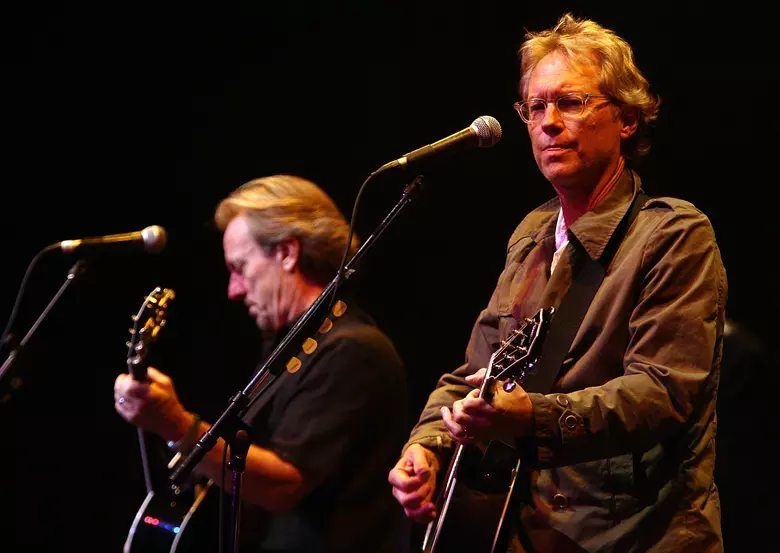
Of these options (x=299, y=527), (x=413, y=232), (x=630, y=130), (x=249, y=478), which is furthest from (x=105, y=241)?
(x=413, y=232)

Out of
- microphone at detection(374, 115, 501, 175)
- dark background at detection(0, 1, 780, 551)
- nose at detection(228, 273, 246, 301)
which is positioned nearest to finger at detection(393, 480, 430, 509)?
microphone at detection(374, 115, 501, 175)

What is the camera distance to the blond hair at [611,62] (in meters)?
2.55

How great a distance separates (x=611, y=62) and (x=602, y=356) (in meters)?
0.83

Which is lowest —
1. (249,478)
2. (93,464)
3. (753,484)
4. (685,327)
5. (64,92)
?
(753,484)

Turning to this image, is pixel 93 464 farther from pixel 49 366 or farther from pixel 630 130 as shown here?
pixel 630 130

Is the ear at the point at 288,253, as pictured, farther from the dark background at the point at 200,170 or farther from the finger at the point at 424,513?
the dark background at the point at 200,170

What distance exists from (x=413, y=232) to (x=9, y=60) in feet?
7.24

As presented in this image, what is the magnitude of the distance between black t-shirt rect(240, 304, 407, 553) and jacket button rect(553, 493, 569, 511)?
930 mm

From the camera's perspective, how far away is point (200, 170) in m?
5.03

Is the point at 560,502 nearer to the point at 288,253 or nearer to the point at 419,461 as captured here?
the point at 419,461

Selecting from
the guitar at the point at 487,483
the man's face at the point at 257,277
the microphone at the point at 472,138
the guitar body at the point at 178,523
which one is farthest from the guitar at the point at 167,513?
the microphone at the point at 472,138

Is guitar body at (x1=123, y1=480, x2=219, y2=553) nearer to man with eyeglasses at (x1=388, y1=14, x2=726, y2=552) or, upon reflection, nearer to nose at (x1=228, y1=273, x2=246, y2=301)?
nose at (x1=228, y1=273, x2=246, y2=301)

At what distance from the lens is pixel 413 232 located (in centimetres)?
480

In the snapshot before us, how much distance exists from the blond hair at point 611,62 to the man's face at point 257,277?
122 cm
